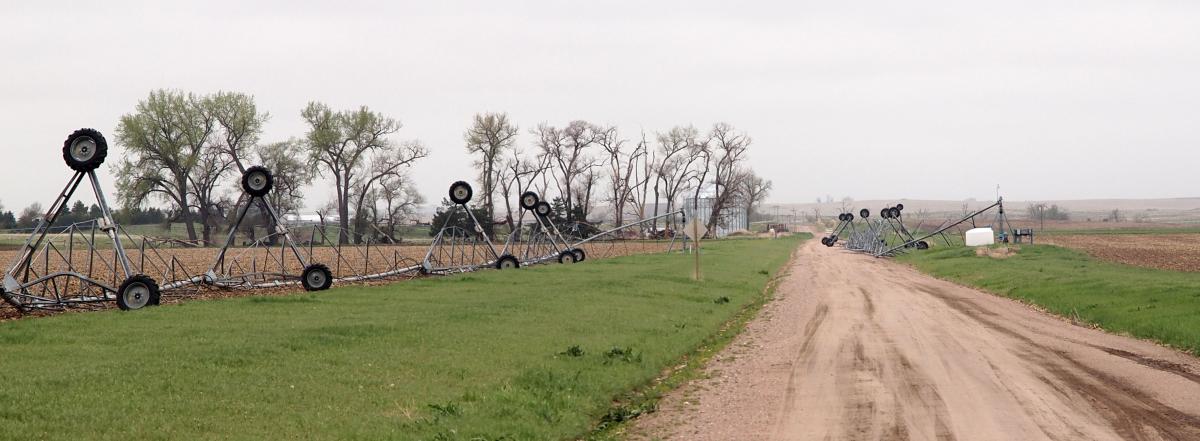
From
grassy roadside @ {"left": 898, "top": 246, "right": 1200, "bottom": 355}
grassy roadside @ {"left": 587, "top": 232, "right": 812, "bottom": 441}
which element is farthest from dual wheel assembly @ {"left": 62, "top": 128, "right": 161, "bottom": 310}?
grassy roadside @ {"left": 898, "top": 246, "right": 1200, "bottom": 355}

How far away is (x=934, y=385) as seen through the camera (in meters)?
12.5

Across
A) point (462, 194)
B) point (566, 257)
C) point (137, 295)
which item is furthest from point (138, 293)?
point (566, 257)

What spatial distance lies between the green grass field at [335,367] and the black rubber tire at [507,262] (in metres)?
16.9

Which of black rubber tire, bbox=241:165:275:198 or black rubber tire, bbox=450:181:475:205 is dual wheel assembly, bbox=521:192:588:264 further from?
black rubber tire, bbox=241:165:275:198

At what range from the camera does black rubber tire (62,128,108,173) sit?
20547 millimetres

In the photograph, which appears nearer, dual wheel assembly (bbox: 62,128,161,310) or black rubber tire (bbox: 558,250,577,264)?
dual wheel assembly (bbox: 62,128,161,310)

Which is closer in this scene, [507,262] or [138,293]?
[138,293]

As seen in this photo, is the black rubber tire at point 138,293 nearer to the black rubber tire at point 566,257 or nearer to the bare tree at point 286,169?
the black rubber tire at point 566,257

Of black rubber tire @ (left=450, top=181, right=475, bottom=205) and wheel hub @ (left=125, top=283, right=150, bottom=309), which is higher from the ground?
black rubber tire @ (left=450, top=181, right=475, bottom=205)

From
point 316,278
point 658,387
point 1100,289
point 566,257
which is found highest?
point 316,278

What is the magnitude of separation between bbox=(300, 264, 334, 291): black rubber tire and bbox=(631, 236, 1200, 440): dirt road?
12.6 m

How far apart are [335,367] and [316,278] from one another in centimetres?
1530

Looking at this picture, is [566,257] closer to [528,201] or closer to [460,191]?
[528,201]

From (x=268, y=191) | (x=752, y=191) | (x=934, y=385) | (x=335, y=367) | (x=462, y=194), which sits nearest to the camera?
(x=335, y=367)
